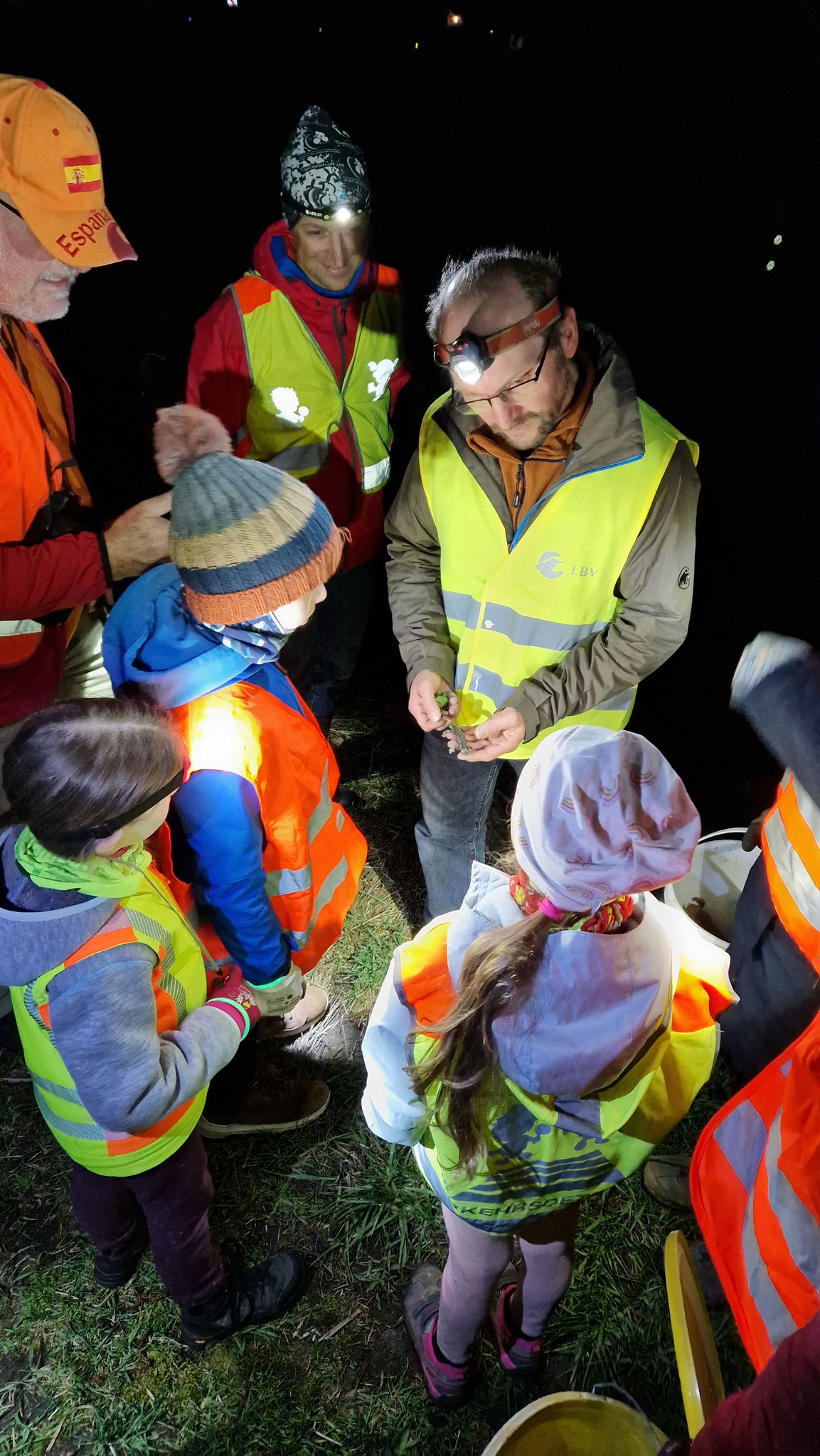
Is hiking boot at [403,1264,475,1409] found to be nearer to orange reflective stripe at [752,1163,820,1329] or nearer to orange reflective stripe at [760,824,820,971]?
orange reflective stripe at [752,1163,820,1329]

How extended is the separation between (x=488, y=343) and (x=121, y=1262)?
2606 millimetres

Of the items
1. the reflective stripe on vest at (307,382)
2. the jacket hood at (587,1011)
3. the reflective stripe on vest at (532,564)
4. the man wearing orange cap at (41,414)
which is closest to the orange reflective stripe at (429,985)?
the jacket hood at (587,1011)

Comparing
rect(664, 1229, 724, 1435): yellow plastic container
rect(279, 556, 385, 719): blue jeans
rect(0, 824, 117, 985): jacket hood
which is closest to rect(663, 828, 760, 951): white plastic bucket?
rect(664, 1229, 724, 1435): yellow plastic container

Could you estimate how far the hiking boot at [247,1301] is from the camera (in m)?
2.05

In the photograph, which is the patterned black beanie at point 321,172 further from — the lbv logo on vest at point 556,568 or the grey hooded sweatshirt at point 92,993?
the grey hooded sweatshirt at point 92,993

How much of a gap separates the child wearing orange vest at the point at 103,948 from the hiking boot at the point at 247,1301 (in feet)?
1.82

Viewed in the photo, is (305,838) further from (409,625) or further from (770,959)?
(770,959)

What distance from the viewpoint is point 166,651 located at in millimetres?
1819

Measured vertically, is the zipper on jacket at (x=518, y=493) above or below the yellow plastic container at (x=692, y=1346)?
above

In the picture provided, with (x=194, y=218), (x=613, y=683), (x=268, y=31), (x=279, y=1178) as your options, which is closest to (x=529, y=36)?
(x=268, y=31)

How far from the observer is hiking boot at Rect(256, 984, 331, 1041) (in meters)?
2.82

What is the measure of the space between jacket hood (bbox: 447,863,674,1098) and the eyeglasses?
4.20 feet

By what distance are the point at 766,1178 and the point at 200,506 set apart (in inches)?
68.6

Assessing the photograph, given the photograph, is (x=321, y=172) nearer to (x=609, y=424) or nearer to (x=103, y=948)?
(x=609, y=424)
